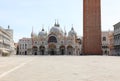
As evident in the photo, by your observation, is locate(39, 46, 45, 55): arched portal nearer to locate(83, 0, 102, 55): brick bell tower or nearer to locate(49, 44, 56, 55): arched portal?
locate(49, 44, 56, 55): arched portal

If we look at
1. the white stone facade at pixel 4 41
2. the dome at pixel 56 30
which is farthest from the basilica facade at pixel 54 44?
the white stone facade at pixel 4 41

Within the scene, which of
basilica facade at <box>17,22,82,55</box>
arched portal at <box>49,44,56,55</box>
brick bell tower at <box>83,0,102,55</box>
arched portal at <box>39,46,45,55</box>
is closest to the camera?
brick bell tower at <box>83,0,102,55</box>

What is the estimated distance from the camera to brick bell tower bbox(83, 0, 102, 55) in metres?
60.5

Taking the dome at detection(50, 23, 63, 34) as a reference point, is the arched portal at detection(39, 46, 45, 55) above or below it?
below

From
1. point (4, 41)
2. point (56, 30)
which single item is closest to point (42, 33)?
point (56, 30)

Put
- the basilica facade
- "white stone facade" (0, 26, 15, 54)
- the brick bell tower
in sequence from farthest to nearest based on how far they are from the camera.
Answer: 1. the basilica facade
2. "white stone facade" (0, 26, 15, 54)
3. the brick bell tower

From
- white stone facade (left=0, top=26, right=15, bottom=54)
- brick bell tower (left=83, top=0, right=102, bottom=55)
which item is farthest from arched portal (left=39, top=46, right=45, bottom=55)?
brick bell tower (left=83, top=0, right=102, bottom=55)

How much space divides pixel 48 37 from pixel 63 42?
20.7 ft

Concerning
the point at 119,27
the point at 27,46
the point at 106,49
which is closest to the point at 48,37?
the point at 27,46

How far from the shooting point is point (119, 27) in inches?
2781

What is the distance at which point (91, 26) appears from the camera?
201ft
